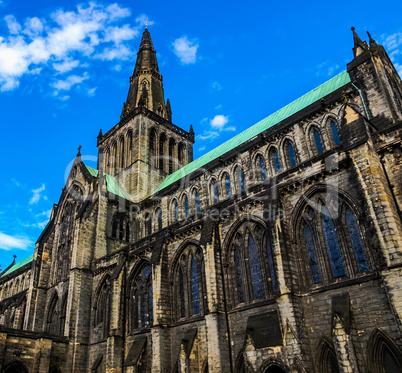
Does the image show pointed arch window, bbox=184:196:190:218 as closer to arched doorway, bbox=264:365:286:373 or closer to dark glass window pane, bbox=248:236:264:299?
dark glass window pane, bbox=248:236:264:299

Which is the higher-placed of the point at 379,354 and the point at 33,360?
the point at 33,360

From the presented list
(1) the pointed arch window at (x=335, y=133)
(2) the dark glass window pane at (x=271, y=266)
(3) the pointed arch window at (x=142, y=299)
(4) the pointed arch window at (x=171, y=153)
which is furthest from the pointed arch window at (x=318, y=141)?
(4) the pointed arch window at (x=171, y=153)

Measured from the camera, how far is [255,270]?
766 inches

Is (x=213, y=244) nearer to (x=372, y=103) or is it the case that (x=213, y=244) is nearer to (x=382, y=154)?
(x=382, y=154)

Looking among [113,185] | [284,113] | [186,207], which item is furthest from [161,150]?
[284,113]

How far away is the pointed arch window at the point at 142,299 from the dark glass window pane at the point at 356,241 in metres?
13.4

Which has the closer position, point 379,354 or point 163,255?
point 379,354

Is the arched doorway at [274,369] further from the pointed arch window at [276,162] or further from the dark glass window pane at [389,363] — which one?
the pointed arch window at [276,162]

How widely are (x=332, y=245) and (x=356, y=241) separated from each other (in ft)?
3.65

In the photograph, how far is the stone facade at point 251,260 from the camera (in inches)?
592

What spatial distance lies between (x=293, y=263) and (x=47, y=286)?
76.8 ft

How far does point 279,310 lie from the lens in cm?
1630

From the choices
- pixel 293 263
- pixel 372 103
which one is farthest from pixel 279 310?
pixel 372 103

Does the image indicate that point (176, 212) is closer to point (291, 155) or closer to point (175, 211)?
point (175, 211)
